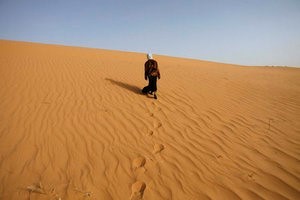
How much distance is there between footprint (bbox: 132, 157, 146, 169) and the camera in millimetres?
3720

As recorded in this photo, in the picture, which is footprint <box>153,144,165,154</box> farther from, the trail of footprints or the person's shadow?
the person's shadow

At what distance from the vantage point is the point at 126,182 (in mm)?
3350

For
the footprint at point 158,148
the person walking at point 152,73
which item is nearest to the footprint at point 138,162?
the footprint at point 158,148

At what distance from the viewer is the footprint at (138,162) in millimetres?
3720

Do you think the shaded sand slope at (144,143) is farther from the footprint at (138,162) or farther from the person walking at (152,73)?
the person walking at (152,73)

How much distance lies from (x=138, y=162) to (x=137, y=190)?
0.65 metres

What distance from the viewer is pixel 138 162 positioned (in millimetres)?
3812

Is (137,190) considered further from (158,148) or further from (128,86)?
(128,86)

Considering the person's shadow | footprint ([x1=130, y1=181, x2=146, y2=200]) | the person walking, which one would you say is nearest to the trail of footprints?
footprint ([x1=130, y1=181, x2=146, y2=200])

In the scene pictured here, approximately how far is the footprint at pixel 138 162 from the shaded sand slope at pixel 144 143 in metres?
0.02

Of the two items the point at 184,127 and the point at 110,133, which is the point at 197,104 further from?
the point at 110,133

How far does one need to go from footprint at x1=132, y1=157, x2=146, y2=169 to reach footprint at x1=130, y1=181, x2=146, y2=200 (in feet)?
1.31

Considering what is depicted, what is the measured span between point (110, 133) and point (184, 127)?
1.77 m

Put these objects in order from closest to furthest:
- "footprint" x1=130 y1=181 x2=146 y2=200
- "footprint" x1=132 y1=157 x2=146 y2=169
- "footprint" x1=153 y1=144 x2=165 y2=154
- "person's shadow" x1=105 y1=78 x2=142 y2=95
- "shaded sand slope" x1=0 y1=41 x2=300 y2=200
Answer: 1. "footprint" x1=130 y1=181 x2=146 y2=200
2. "shaded sand slope" x1=0 y1=41 x2=300 y2=200
3. "footprint" x1=132 y1=157 x2=146 y2=169
4. "footprint" x1=153 y1=144 x2=165 y2=154
5. "person's shadow" x1=105 y1=78 x2=142 y2=95
